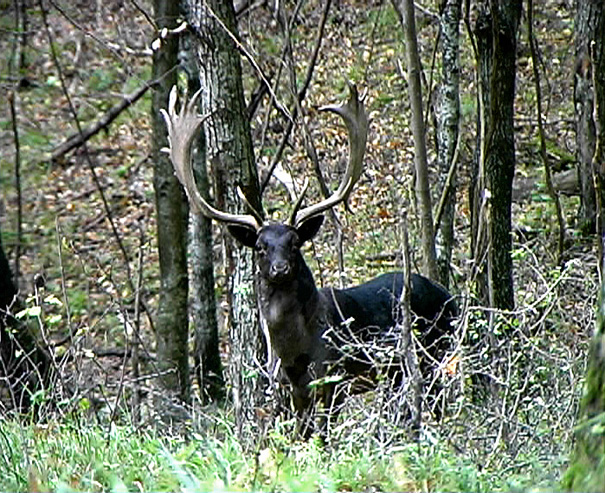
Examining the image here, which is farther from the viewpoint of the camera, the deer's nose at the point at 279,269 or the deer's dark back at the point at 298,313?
the deer's dark back at the point at 298,313

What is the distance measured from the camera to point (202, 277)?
46.8ft

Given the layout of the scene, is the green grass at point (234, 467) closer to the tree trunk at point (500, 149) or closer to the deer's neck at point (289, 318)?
the deer's neck at point (289, 318)

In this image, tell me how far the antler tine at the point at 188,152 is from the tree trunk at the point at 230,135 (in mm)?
369

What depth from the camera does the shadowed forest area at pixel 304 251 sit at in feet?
A: 20.4

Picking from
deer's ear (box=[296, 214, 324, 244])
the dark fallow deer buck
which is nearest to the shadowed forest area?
the dark fallow deer buck

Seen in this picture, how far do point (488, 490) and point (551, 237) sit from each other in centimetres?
1197

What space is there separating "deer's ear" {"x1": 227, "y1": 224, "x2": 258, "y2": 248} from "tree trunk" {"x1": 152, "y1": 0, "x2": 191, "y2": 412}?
3286mm

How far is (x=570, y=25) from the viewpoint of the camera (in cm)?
2383

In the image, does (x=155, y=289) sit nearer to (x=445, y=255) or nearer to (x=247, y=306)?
(x=445, y=255)

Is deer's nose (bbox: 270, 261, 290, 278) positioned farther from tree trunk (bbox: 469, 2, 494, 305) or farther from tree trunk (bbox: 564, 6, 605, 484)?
tree trunk (bbox: 564, 6, 605, 484)

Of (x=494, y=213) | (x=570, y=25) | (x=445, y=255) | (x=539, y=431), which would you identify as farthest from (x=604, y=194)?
(x=570, y=25)

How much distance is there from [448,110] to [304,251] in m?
Answer: 6.12

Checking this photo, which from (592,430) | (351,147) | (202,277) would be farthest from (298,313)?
(592,430)

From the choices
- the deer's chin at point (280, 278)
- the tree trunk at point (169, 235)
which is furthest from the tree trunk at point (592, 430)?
the tree trunk at point (169, 235)
